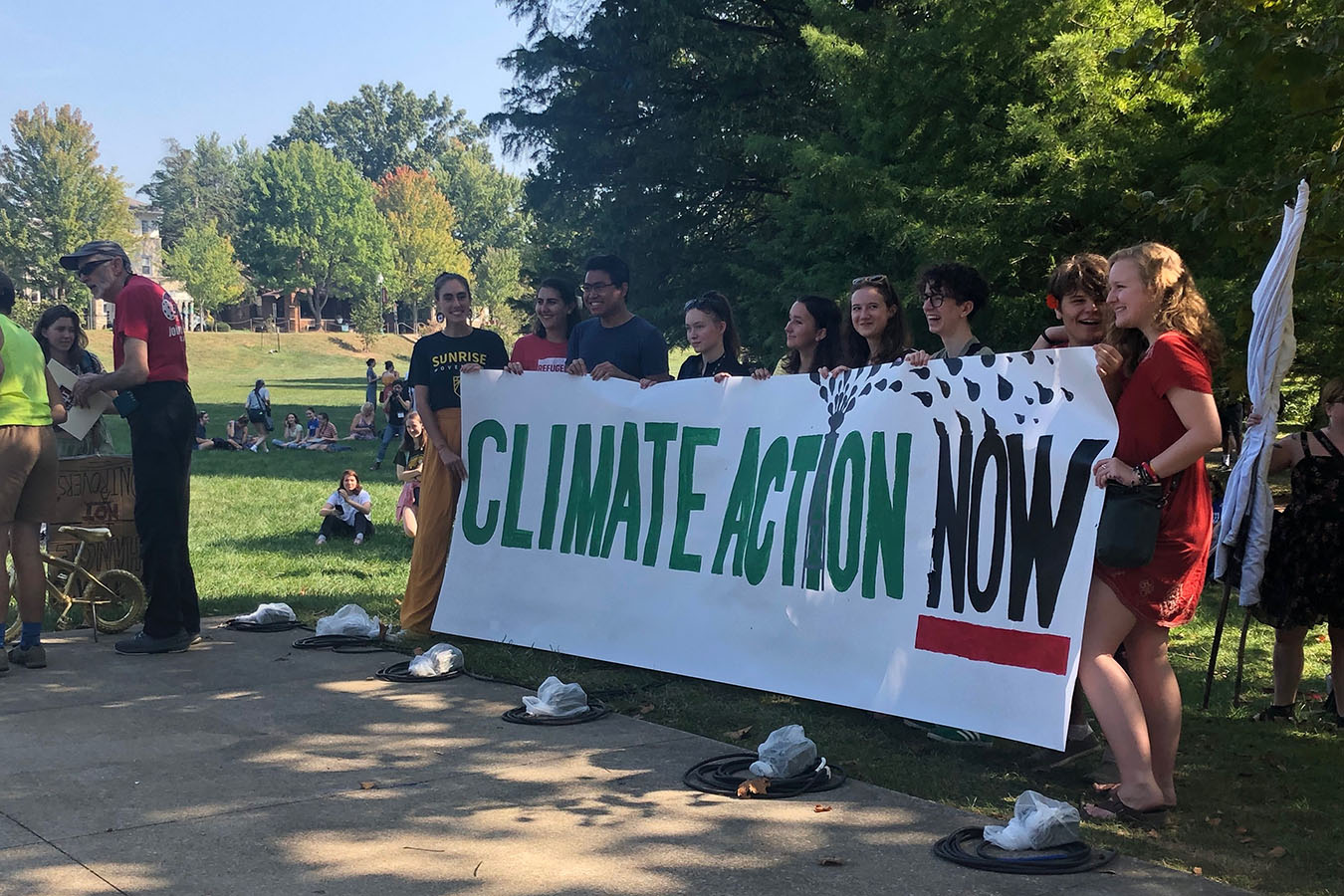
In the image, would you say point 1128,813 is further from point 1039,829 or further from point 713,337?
point 713,337

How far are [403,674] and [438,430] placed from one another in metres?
1.79

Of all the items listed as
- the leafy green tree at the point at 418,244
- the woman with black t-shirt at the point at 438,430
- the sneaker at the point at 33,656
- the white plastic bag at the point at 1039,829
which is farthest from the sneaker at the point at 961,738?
the leafy green tree at the point at 418,244

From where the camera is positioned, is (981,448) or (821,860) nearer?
(821,860)

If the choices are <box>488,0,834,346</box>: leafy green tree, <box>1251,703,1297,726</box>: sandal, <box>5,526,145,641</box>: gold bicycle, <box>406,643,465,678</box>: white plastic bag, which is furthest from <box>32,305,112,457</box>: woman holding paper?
<box>488,0,834,346</box>: leafy green tree

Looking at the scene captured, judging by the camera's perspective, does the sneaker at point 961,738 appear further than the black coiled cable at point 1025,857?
Yes

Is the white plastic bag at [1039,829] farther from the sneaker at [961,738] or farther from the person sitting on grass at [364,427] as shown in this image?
the person sitting on grass at [364,427]

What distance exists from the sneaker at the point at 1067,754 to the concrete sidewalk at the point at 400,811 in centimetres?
86

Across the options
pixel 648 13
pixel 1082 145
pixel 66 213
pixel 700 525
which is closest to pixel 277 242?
pixel 66 213

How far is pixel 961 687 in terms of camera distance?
18.1 feet

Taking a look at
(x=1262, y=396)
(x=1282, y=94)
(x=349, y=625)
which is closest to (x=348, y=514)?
(x=349, y=625)

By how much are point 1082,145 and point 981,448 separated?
10704 millimetres

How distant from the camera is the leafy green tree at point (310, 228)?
102m

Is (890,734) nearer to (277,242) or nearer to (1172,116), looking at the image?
(1172,116)

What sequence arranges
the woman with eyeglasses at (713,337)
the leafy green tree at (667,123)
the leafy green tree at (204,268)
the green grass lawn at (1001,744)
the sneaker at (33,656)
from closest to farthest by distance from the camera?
1. the green grass lawn at (1001,744)
2. the sneaker at (33,656)
3. the woman with eyeglasses at (713,337)
4. the leafy green tree at (667,123)
5. the leafy green tree at (204,268)
